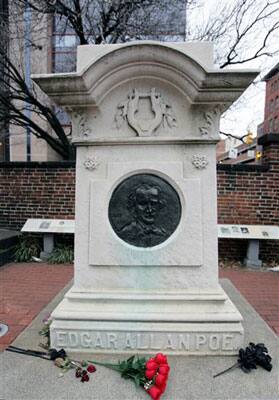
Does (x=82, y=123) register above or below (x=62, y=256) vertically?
above

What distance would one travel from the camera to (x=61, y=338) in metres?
2.44

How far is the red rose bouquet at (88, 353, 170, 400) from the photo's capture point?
195 centimetres

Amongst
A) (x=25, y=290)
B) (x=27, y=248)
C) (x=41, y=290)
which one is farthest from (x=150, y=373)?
(x=27, y=248)

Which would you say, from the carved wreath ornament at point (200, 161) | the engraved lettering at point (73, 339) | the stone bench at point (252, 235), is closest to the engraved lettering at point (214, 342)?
the engraved lettering at point (73, 339)

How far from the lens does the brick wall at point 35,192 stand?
664 centimetres

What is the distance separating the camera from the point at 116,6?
7.25 m

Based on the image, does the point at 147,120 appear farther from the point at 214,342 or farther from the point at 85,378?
the point at 85,378

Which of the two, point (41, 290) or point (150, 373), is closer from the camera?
point (150, 373)

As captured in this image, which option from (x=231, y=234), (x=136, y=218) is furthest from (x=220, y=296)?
(x=231, y=234)

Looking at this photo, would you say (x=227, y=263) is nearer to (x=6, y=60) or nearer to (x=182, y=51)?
(x=182, y=51)

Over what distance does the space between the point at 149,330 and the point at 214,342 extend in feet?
1.84

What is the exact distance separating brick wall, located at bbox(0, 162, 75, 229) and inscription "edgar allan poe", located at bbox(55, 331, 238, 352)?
4.40 metres

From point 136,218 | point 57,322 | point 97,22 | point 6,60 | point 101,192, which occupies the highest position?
point 97,22

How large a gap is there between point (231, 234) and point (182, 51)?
4.42 meters
